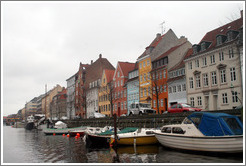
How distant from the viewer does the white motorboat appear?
16859 mm

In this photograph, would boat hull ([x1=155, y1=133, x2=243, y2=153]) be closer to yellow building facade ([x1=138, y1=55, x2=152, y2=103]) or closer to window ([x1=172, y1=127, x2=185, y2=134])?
window ([x1=172, y1=127, x2=185, y2=134])

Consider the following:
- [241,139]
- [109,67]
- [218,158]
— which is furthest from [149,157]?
[109,67]

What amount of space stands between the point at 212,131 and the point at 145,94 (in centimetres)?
3898

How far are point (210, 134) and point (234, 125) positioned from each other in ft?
5.84

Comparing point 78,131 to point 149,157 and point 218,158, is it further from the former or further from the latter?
point 218,158

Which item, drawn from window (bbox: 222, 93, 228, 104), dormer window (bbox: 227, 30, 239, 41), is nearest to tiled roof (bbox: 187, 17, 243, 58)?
dormer window (bbox: 227, 30, 239, 41)

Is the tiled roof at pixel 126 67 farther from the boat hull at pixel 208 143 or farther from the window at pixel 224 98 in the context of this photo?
the boat hull at pixel 208 143

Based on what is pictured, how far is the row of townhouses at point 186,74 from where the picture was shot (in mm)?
36469

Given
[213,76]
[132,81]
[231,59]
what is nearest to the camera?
[231,59]

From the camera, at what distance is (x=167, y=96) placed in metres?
50.2

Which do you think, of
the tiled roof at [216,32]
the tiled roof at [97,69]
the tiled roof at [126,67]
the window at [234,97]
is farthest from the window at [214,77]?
the tiled roof at [97,69]

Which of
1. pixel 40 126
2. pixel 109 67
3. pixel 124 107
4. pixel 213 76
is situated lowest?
pixel 40 126

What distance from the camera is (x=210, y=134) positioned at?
18156 mm

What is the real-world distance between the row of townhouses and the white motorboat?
646 cm
